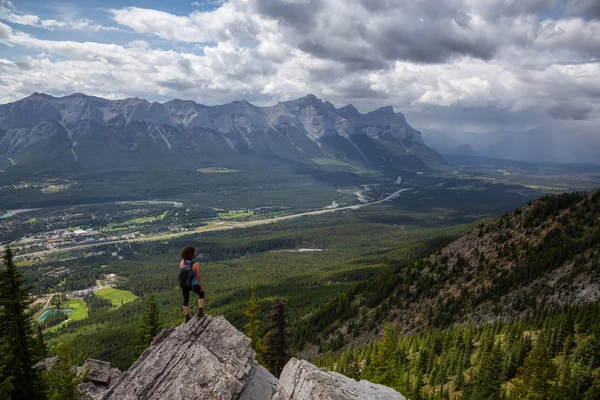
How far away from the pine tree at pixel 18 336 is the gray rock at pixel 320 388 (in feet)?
61.7

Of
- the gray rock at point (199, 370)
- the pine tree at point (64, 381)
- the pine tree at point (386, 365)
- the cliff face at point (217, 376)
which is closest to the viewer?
the cliff face at point (217, 376)

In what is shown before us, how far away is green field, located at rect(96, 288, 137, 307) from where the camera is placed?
154163 mm

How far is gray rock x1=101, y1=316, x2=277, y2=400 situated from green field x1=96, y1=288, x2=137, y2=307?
15071cm

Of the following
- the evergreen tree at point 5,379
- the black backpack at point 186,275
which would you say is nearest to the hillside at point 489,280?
the black backpack at point 186,275

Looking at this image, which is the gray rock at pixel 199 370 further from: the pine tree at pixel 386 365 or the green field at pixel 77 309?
the green field at pixel 77 309

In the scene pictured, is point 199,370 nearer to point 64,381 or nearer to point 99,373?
point 64,381

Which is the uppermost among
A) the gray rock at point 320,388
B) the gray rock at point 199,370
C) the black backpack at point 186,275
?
the black backpack at point 186,275

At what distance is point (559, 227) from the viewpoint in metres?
78.8

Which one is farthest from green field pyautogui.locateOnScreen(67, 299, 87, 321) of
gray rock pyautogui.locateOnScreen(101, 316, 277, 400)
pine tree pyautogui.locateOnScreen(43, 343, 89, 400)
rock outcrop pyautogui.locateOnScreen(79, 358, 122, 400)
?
gray rock pyautogui.locateOnScreen(101, 316, 277, 400)

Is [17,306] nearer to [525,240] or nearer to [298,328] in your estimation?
[298,328]

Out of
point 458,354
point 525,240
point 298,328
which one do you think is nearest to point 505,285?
point 525,240

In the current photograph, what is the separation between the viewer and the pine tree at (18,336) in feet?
79.0

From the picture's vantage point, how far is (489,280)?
246ft

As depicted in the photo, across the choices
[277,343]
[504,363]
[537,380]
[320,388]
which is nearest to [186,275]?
[320,388]
